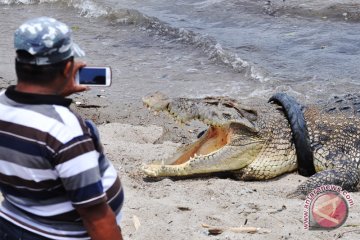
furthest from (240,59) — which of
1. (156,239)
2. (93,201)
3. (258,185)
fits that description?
(93,201)

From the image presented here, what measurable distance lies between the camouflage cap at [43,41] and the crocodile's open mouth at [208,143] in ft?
11.3

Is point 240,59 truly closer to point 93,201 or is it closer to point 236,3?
point 236,3

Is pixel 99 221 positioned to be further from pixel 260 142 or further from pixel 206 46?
pixel 206 46

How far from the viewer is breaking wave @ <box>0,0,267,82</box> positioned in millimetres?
10555

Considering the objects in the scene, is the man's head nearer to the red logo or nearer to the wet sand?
the wet sand

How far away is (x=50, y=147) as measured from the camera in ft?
8.16

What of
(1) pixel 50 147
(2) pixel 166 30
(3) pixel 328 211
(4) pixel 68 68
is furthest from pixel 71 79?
(2) pixel 166 30

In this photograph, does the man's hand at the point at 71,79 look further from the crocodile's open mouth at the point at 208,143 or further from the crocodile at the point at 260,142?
the crocodile's open mouth at the point at 208,143

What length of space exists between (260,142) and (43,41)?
12.4ft

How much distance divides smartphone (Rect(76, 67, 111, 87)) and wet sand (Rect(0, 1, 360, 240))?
1.80m

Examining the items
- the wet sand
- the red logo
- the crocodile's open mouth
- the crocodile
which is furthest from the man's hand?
the crocodile's open mouth

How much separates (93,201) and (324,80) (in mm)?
7638

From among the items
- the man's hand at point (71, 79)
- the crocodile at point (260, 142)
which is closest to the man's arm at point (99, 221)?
the man's hand at point (71, 79)

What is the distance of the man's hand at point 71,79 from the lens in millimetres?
2627
